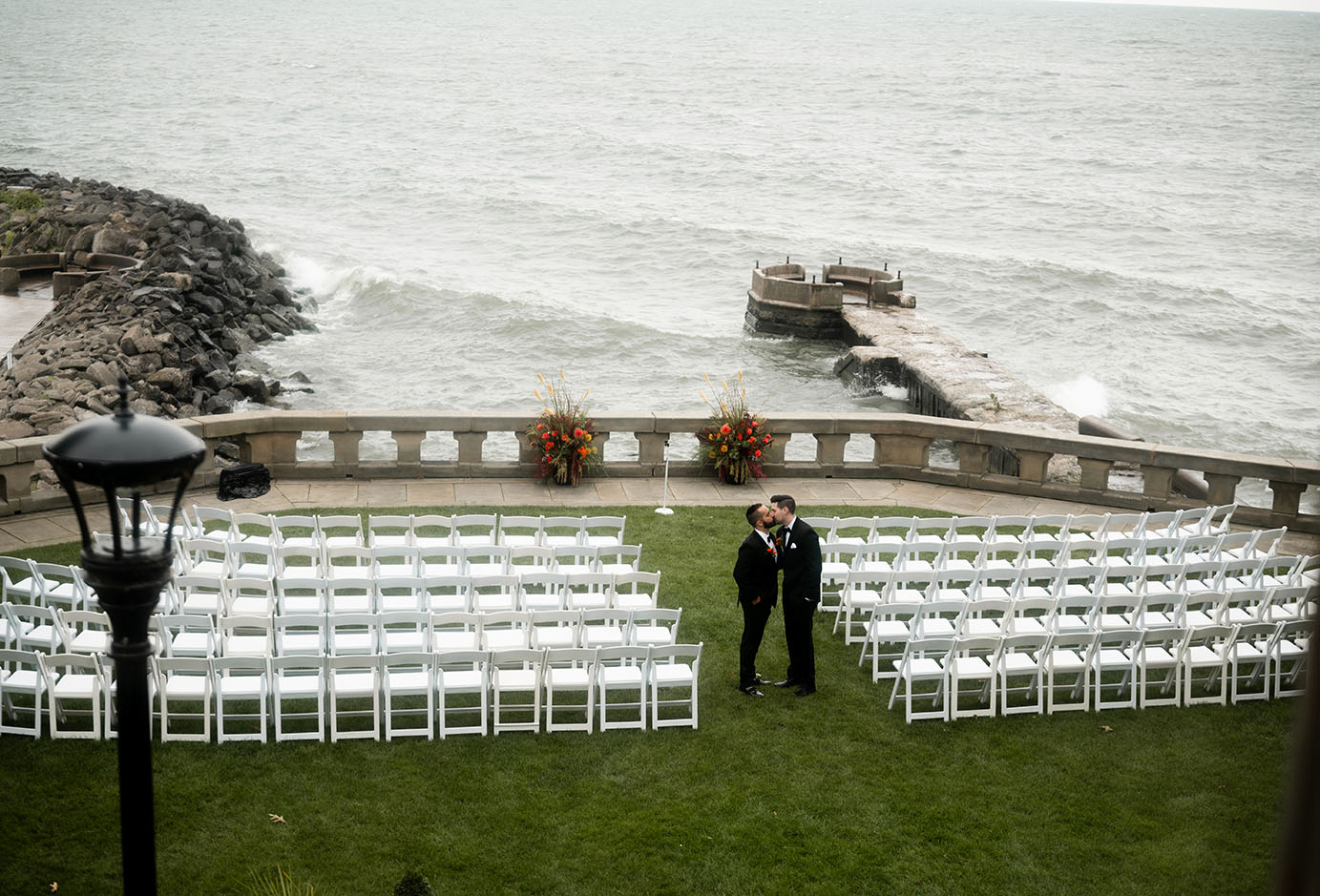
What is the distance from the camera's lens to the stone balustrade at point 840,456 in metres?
17.1

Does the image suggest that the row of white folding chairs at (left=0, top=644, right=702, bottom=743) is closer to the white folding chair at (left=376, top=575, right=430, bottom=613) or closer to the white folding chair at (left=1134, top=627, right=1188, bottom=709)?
the white folding chair at (left=376, top=575, right=430, bottom=613)

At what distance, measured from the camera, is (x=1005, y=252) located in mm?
68000

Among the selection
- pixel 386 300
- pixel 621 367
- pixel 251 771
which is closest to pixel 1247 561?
pixel 251 771

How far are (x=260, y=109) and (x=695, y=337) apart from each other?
268 feet

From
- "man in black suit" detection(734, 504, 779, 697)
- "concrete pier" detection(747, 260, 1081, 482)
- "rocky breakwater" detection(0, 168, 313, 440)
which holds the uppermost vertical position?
"man in black suit" detection(734, 504, 779, 697)

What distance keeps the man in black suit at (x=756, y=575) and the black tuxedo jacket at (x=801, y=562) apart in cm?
12

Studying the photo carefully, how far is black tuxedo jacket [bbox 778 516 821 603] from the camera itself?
451 inches

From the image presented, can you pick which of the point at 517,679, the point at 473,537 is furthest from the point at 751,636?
the point at 473,537

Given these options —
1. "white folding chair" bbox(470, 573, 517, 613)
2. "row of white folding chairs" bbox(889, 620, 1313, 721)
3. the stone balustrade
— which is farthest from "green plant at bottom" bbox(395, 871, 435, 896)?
the stone balustrade

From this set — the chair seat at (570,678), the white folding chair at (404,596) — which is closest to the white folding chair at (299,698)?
the white folding chair at (404,596)

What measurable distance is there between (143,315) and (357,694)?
23559mm

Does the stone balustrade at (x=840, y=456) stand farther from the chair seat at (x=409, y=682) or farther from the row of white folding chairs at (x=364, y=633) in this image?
the chair seat at (x=409, y=682)

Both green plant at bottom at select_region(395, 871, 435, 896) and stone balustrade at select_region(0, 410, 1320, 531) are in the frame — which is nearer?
green plant at bottom at select_region(395, 871, 435, 896)

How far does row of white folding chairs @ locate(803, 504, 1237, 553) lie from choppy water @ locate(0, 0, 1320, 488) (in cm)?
2230
